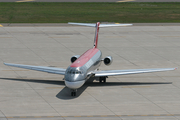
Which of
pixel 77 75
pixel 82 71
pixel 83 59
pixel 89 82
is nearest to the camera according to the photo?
pixel 77 75

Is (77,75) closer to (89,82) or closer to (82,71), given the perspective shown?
(82,71)

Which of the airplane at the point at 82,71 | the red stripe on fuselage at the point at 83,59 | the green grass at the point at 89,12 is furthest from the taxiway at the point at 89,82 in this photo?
the green grass at the point at 89,12

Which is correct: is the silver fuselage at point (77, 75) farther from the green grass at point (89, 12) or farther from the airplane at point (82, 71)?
the green grass at point (89, 12)

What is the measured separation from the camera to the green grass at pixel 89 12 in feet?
212

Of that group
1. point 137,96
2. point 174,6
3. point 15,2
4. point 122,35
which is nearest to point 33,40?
point 122,35

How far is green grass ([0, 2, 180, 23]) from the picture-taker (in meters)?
64.8

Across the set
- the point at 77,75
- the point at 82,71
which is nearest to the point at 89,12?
the point at 82,71

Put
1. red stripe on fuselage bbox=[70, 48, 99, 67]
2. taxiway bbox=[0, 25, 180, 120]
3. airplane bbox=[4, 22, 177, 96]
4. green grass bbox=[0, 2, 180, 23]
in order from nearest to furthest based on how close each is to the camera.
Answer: taxiway bbox=[0, 25, 180, 120] → airplane bbox=[4, 22, 177, 96] → red stripe on fuselage bbox=[70, 48, 99, 67] → green grass bbox=[0, 2, 180, 23]

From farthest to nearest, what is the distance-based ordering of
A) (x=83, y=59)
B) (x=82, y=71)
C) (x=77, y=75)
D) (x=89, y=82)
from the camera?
(x=89, y=82) → (x=83, y=59) → (x=82, y=71) → (x=77, y=75)

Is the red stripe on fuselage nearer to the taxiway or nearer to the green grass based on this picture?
the taxiway

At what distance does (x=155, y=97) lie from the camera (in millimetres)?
28734

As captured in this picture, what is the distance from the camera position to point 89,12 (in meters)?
71.3

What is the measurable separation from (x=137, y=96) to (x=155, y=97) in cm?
138

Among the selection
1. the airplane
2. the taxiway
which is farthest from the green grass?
the airplane
